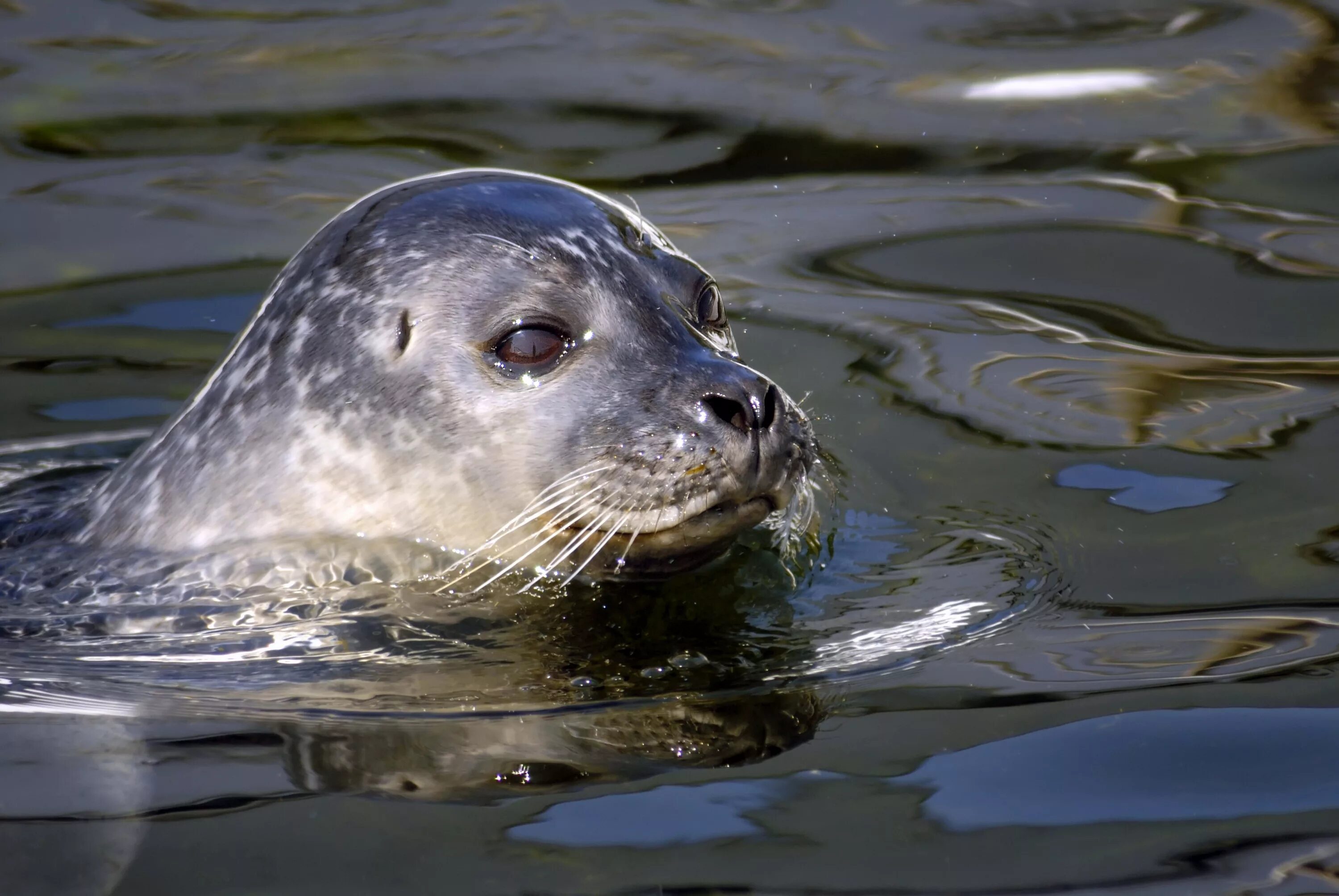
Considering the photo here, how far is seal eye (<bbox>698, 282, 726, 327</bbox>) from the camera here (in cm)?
409

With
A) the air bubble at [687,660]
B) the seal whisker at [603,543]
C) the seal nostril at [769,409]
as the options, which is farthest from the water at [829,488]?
the seal nostril at [769,409]

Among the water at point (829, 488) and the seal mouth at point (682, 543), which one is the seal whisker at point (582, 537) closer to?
the seal mouth at point (682, 543)

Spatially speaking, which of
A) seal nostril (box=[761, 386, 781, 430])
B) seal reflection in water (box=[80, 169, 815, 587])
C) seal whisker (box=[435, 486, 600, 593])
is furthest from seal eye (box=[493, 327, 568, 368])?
seal nostril (box=[761, 386, 781, 430])

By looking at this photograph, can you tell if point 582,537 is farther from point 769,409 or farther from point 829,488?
point 829,488

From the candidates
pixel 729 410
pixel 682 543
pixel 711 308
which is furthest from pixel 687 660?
pixel 711 308

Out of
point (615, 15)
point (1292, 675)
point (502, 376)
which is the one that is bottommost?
Answer: point (1292, 675)

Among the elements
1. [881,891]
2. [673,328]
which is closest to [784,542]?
[673,328]

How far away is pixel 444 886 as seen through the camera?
102 inches

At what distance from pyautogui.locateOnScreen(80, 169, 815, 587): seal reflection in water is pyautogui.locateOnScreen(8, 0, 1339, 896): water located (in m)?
0.17

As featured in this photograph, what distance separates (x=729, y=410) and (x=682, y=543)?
30cm

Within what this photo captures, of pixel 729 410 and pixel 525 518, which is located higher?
pixel 729 410

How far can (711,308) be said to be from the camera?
4.14 metres

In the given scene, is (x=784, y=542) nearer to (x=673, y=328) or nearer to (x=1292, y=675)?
(x=673, y=328)

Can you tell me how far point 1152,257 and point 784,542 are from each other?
8.03ft
